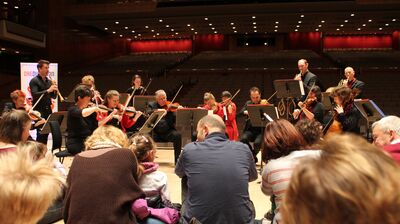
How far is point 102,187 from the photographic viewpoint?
2.42 m

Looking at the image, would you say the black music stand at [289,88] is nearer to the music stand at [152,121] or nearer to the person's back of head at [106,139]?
the music stand at [152,121]

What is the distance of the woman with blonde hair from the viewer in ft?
7.93

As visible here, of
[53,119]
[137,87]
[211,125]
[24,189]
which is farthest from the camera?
[137,87]

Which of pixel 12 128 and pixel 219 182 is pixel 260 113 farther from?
pixel 12 128

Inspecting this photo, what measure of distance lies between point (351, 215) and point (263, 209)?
3630mm

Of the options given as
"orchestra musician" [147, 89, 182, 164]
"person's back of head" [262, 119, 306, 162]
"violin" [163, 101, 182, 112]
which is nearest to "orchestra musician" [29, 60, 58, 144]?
"orchestra musician" [147, 89, 182, 164]

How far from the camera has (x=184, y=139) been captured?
959 cm

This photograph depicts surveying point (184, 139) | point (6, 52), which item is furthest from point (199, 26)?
point (184, 139)

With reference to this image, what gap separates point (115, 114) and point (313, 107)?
2.70m

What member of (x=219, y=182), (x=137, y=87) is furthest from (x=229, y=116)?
(x=219, y=182)

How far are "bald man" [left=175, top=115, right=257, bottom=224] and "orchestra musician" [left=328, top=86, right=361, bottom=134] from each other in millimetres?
2703

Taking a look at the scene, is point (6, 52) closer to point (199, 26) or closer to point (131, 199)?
point (199, 26)

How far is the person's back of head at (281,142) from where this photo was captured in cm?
259

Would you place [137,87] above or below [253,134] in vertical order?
above
